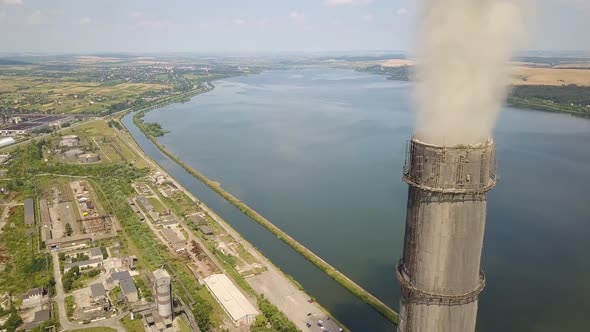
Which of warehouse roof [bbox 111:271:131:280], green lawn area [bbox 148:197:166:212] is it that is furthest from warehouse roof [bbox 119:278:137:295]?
green lawn area [bbox 148:197:166:212]

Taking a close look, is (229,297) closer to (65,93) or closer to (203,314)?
(203,314)

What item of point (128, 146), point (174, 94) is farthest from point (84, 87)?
point (128, 146)

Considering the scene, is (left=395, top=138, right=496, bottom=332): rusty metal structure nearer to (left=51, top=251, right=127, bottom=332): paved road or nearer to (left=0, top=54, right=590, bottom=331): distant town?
(left=0, top=54, right=590, bottom=331): distant town

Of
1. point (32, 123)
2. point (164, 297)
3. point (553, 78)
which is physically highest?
point (553, 78)

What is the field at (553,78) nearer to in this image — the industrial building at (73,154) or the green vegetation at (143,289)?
the industrial building at (73,154)

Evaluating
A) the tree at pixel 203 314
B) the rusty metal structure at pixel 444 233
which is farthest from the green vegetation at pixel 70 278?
the rusty metal structure at pixel 444 233

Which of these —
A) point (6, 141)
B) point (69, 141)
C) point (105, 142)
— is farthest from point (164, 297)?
point (6, 141)
